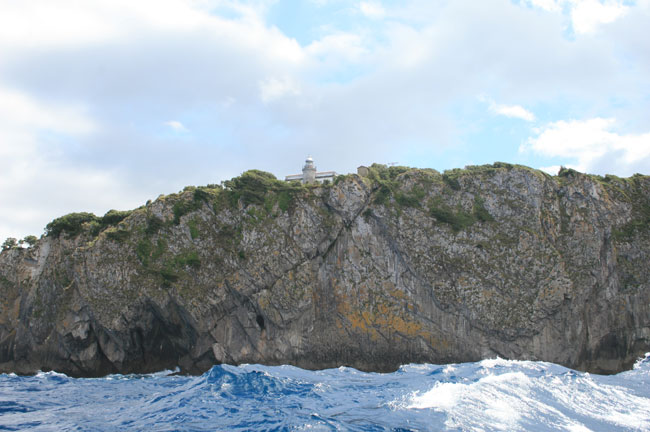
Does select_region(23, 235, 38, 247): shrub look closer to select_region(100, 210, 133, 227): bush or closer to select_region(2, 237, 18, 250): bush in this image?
select_region(2, 237, 18, 250): bush

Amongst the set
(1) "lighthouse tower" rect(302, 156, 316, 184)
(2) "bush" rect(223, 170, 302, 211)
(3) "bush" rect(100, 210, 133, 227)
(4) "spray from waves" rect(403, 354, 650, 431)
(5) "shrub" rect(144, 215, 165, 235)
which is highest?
(1) "lighthouse tower" rect(302, 156, 316, 184)

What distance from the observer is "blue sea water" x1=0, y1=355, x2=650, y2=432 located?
1540cm

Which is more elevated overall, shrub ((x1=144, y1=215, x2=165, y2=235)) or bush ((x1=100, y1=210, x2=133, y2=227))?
bush ((x1=100, y1=210, x2=133, y2=227))

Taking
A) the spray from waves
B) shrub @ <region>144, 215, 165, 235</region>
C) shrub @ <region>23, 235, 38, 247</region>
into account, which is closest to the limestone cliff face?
shrub @ <region>144, 215, 165, 235</region>

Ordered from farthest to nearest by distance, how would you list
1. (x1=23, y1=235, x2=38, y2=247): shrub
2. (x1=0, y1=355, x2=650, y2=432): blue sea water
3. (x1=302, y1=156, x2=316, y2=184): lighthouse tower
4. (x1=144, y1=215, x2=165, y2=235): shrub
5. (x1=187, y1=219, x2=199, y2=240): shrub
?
(x1=302, y1=156, x2=316, y2=184): lighthouse tower → (x1=23, y1=235, x2=38, y2=247): shrub → (x1=187, y1=219, x2=199, y2=240): shrub → (x1=144, y1=215, x2=165, y2=235): shrub → (x1=0, y1=355, x2=650, y2=432): blue sea water

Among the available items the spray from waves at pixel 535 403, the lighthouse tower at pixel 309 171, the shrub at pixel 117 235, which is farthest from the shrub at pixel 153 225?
the spray from waves at pixel 535 403

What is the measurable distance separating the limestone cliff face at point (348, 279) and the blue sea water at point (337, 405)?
745 centimetres

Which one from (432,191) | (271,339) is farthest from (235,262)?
(432,191)

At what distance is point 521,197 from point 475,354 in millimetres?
12795

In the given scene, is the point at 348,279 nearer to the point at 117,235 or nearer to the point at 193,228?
the point at 193,228

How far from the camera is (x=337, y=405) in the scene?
18.5m

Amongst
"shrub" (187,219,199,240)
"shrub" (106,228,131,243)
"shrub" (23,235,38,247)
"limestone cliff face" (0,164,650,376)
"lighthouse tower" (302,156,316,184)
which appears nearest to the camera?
"limestone cliff face" (0,164,650,376)

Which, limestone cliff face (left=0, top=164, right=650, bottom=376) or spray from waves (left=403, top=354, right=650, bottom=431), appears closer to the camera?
spray from waves (left=403, top=354, right=650, bottom=431)

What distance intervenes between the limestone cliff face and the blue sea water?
7451 millimetres
